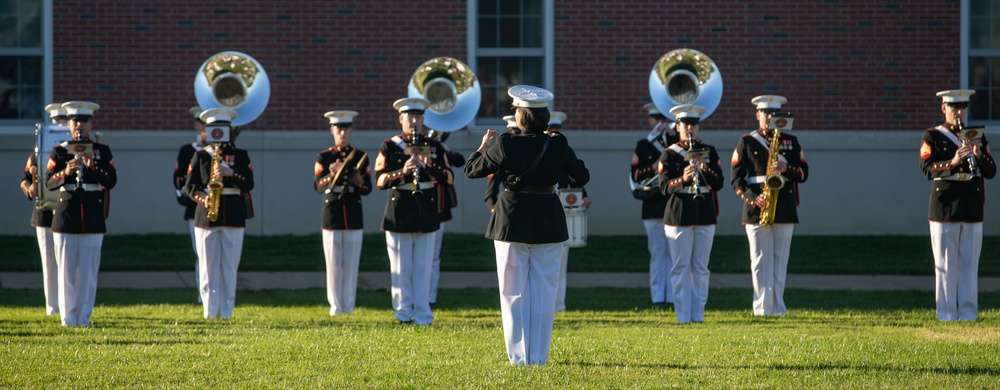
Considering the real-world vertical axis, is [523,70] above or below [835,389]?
above

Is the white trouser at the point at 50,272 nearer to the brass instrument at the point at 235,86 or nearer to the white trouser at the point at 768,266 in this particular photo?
the brass instrument at the point at 235,86

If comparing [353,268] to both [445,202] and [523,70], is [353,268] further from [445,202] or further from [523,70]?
[523,70]

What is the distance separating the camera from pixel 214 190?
10.5m

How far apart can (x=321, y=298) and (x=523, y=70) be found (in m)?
6.36

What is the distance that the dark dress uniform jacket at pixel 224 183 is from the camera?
10.7m

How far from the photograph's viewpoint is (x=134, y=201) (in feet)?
55.9

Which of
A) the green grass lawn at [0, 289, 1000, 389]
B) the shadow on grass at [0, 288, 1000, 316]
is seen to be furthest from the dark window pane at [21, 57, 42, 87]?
the green grass lawn at [0, 289, 1000, 389]

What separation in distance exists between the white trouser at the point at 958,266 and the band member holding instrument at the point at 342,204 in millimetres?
5133

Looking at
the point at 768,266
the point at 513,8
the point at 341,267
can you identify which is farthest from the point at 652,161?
the point at 513,8

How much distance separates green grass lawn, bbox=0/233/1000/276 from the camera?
48.6 ft

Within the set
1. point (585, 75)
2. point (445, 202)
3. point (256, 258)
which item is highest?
point (585, 75)

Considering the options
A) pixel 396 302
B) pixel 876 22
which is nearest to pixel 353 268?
pixel 396 302

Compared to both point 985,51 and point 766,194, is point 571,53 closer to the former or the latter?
point 985,51

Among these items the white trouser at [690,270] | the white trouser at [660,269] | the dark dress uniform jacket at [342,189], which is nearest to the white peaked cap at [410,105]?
the dark dress uniform jacket at [342,189]
